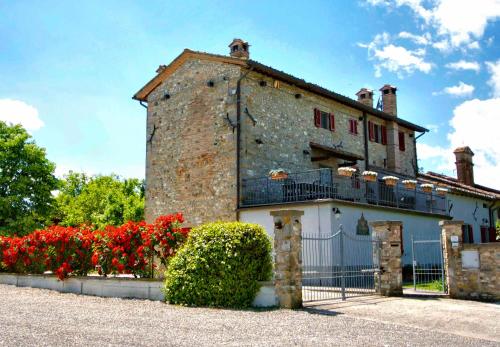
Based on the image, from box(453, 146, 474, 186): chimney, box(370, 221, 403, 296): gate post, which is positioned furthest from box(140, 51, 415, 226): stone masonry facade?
box(453, 146, 474, 186): chimney

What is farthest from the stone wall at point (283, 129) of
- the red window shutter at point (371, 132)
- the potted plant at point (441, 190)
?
the potted plant at point (441, 190)

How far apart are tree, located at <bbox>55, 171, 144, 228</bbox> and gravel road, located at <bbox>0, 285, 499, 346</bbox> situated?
2240 centimetres

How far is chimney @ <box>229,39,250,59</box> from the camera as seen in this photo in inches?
851

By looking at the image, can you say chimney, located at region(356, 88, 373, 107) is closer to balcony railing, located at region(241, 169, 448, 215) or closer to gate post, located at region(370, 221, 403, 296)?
balcony railing, located at region(241, 169, 448, 215)

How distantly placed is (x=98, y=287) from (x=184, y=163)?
27.7ft

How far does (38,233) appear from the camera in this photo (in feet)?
50.1

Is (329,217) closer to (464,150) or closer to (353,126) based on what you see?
(353,126)

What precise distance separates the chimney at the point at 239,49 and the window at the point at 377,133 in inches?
309

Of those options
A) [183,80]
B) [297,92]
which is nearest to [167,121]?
[183,80]

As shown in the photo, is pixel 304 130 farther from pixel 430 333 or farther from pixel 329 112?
pixel 430 333

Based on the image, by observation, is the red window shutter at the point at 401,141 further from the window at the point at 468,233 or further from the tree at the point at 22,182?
the tree at the point at 22,182

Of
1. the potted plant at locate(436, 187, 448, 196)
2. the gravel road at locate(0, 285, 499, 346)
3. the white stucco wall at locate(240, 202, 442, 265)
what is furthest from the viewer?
the potted plant at locate(436, 187, 448, 196)

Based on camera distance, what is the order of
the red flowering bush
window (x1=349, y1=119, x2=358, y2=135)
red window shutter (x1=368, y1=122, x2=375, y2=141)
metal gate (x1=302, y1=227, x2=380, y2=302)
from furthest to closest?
1. red window shutter (x1=368, y1=122, x2=375, y2=141)
2. window (x1=349, y1=119, x2=358, y2=135)
3. metal gate (x1=302, y1=227, x2=380, y2=302)
4. the red flowering bush

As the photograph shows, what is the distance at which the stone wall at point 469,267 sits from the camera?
1282 centimetres
